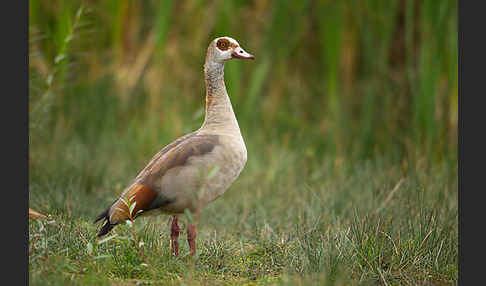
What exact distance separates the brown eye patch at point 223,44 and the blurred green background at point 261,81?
77.6 inches

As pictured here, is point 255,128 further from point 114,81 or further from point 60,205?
point 60,205

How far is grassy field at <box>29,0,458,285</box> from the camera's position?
330 cm

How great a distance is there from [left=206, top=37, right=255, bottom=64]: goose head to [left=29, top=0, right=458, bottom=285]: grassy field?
112cm

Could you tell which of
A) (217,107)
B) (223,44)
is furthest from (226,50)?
(217,107)

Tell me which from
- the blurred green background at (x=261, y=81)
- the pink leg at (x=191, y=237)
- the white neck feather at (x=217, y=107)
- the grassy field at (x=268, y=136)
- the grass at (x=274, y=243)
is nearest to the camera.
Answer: the grass at (x=274, y=243)

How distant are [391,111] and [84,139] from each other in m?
3.42

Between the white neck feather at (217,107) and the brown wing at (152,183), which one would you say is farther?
the white neck feather at (217,107)

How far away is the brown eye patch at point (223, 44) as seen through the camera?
3.74 m

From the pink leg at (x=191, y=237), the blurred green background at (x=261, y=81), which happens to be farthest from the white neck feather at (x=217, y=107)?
the blurred green background at (x=261, y=81)

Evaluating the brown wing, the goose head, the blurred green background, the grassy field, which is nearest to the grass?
the grassy field

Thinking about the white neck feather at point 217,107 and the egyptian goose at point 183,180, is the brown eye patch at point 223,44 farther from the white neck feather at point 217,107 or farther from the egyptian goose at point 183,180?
the egyptian goose at point 183,180

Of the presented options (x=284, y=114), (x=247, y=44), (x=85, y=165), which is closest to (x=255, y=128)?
(x=284, y=114)

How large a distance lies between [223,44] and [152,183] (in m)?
0.99

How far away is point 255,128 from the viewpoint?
278 inches
